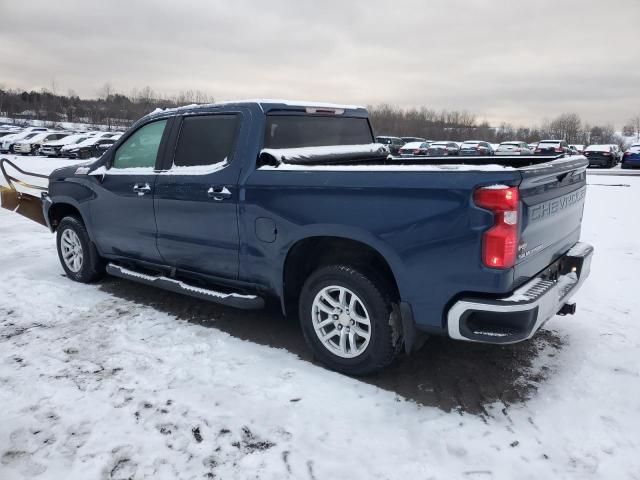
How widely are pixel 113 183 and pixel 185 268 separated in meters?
1.27

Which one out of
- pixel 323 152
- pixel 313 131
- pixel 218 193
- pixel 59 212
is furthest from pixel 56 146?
pixel 323 152

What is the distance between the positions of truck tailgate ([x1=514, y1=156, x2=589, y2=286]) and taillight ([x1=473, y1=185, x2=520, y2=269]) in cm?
11

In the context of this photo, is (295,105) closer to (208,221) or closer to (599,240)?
(208,221)

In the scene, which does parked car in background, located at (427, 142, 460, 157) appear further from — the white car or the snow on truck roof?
the white car

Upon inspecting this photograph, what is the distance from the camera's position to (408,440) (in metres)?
2.82

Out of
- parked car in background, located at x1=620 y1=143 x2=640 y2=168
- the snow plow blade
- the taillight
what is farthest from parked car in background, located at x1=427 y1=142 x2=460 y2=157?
the taillight

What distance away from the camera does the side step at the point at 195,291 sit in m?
3.92

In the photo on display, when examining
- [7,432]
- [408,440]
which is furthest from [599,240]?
[7,432]

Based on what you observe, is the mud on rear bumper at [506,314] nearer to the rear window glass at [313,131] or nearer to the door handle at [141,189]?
the rear window glass at [313,131]

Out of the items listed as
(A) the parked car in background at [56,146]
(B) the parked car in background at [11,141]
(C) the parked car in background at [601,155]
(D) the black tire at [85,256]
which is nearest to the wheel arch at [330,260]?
(D) the black tire at [85,256]

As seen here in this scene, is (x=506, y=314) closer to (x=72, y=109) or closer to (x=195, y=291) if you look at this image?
(x=195, y=291)

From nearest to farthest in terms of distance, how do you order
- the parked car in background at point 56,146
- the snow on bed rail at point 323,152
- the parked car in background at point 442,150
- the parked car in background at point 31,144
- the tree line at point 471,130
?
1. the snow on bed rail at point 323,152
2. the parked car in background at point 442,150
3. the parked car in background at point 56,146
4. the parked car in background at point 31,144
5. the tree line at point 471,130

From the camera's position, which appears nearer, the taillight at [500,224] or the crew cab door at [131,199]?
the taillight at [500,224]

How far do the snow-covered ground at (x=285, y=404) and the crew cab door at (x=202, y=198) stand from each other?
0.66 m
